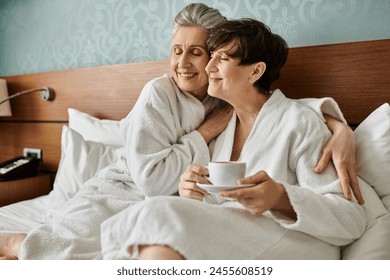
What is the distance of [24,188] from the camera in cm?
198

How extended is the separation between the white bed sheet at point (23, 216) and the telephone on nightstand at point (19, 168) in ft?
0.88

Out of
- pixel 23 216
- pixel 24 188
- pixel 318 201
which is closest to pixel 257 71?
pixel 318 201

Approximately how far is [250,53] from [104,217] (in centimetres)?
63

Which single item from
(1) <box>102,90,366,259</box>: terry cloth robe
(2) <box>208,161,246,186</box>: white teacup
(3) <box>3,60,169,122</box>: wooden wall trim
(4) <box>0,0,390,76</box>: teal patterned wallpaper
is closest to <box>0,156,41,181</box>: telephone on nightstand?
(3) <box>3,60,169,122</box>: wooden wall trim

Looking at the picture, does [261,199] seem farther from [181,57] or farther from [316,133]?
[181,57]

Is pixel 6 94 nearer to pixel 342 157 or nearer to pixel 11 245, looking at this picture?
pixel 11 245

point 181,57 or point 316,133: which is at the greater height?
point 181,57

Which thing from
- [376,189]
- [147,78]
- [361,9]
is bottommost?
[376,189]

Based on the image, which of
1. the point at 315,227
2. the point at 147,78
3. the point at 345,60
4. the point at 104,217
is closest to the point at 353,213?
the point at 315,227

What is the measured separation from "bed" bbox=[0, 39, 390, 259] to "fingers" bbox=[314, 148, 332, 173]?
0.15 metres

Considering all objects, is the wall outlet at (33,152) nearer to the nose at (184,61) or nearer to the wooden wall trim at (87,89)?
the wooden wall trim at (87,89)

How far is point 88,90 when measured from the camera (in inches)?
78.7

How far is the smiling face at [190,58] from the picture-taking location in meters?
1.31

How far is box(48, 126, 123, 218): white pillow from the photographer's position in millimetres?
1642
